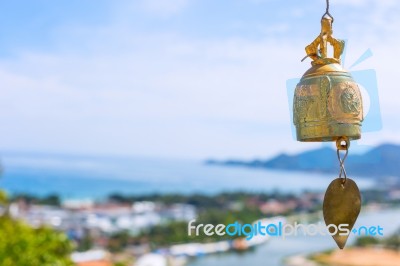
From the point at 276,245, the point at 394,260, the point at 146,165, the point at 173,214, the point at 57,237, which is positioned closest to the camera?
the point at 57,237

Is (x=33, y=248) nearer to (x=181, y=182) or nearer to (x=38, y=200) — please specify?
(x=38, y=200)

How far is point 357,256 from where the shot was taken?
18.0 metres

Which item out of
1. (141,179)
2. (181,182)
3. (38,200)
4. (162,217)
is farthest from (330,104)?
(141,179)

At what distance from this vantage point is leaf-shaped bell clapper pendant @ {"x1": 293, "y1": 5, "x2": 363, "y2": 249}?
111 cm

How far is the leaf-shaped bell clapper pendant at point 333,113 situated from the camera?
111 cm

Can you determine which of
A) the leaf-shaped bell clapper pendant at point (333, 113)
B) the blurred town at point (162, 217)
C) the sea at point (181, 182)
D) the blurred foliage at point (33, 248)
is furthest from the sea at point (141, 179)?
the leaf-shaped bell clapper pendant at point (333, 113)

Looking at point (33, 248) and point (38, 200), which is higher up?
point (38, 200)

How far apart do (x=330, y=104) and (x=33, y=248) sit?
2656 millimetres

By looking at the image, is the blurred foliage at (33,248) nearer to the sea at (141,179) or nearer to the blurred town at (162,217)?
the blurred town at (162,217)

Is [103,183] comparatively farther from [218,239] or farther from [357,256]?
[357,256]

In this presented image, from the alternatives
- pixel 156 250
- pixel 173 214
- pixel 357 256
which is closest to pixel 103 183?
pixel 173 214

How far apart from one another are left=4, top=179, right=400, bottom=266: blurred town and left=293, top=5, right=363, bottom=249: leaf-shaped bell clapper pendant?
2032 centimetres

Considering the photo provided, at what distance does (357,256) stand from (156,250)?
37.3 ft

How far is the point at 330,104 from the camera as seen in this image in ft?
3.78
